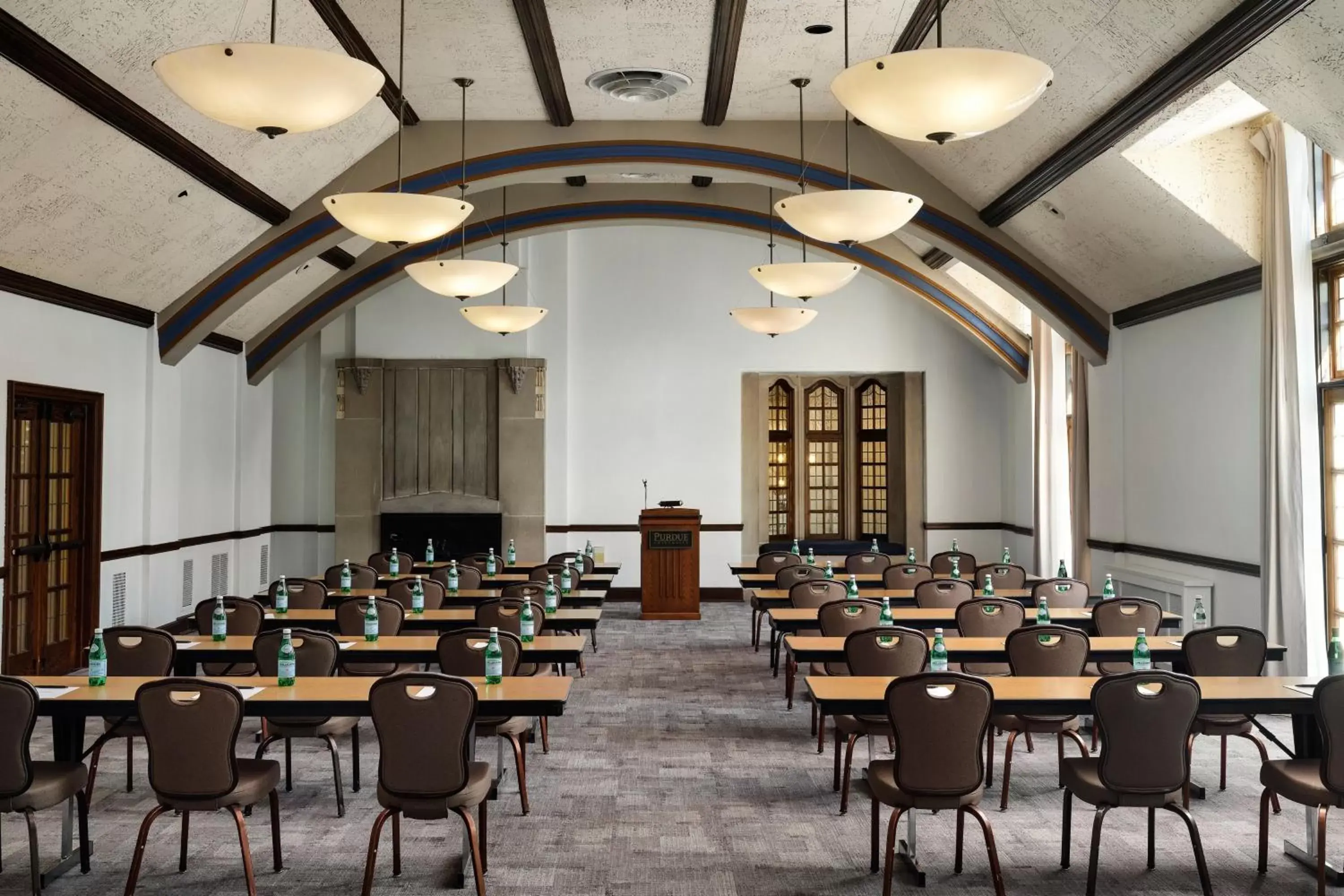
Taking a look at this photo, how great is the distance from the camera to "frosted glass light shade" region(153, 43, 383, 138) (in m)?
4.76

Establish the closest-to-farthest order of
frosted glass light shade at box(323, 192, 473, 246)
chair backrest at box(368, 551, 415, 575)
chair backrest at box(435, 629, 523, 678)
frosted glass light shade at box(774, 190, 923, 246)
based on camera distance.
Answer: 1. chair backrest at box(435, 629, 523, 678)
2. frosted glass light shade at box(774, 190, 923, 246)
3. frosted glass light shade at box(323, 192, 473, 246)
4. chair backrest at box(368, 551, 415, 575)

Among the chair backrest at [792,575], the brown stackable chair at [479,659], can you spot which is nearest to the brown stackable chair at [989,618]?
Answer: the chair backrest at [792,575]

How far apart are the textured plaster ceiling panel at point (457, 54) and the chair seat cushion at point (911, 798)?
6.06 metres

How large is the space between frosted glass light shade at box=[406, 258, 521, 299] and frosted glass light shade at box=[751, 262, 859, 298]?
2.22 metres

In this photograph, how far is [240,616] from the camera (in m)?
8.09

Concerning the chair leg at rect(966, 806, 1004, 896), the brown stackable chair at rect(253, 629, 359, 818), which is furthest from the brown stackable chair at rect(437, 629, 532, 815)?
the chair leg at rect(966, 806, 1004, 896)

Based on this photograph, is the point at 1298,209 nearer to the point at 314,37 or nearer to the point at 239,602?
the point at 314,37

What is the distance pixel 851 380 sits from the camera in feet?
58.2

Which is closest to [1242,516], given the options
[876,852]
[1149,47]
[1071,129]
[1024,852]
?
[1071,129]

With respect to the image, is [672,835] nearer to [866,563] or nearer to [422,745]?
[422,745]

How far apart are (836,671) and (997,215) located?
5423mm

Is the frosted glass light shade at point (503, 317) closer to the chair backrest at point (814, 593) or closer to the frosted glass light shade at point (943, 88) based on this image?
the chair backrest at point (814, 593)

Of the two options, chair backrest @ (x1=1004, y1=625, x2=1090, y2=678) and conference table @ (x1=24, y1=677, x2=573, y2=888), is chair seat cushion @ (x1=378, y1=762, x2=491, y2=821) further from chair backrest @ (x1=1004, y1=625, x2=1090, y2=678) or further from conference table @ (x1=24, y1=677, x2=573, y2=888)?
chair backrest @ (x1=1004, y1=625, x2=1090, y2=678)

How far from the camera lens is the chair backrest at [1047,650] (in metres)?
6.31
